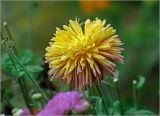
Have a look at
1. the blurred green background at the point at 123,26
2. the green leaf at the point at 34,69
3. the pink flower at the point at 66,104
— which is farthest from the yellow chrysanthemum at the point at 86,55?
the blurred green background at the point at 123,26

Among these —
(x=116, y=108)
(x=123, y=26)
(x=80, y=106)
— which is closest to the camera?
(x=80, y=106)

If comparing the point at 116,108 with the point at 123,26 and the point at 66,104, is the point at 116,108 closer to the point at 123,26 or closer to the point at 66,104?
the point at 66,104

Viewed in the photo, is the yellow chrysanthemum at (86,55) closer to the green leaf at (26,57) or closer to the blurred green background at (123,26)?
the green leaf at (26,57)

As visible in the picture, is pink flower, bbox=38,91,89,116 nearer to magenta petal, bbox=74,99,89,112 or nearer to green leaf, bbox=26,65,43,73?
magenta petal, bbox=74,99,89,112

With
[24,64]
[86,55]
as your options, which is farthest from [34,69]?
[86,55]

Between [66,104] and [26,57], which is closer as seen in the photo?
[66,104]

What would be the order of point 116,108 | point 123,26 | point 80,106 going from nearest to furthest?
point 80,106
point 116,108
point 123,26
